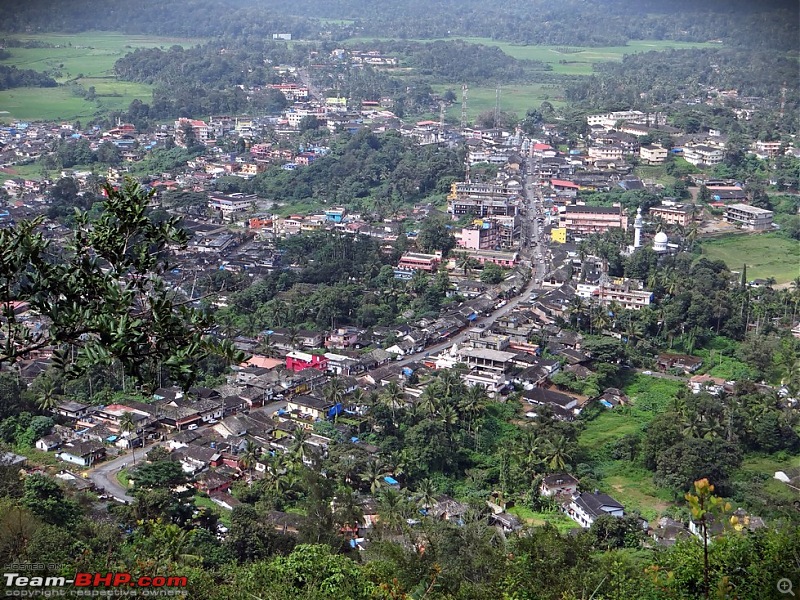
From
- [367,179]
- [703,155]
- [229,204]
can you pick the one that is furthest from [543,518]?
[703,155]

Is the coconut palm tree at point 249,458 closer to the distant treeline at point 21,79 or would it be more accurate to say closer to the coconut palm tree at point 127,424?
the coconut palm tree at point 127,424

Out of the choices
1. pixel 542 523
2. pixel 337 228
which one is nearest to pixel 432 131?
pixel 337 228

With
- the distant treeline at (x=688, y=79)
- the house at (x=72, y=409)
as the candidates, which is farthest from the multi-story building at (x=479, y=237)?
the distant treeline at (x=688, y=79)

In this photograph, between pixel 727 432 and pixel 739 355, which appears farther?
pixel 739 355

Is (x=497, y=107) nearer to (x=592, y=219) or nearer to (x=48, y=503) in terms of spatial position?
(x=592, y=219)

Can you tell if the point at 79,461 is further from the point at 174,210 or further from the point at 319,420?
the point at 174,210

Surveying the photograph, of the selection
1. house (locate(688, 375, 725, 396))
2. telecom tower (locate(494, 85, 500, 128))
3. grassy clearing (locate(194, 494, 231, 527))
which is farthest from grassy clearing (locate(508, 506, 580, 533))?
telecom tower (locate(494, 85, 500, 128))
